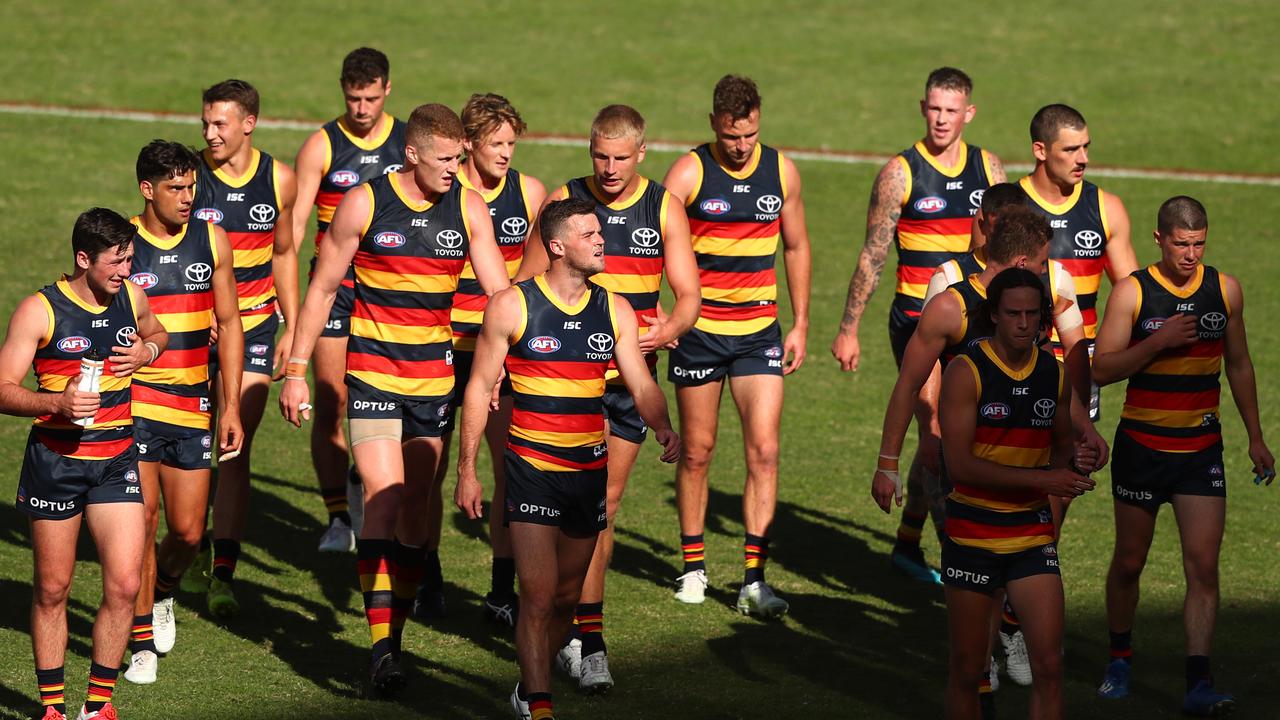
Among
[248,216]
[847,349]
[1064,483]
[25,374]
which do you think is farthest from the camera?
[847,349]

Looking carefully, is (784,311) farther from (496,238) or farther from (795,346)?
(496,238)

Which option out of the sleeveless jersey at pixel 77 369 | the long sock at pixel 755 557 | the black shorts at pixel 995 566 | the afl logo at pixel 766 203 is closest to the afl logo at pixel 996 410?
the black shorts at pixel 995 566

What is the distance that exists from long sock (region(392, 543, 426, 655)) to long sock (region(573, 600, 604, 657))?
996mm

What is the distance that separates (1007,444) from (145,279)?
476 cm

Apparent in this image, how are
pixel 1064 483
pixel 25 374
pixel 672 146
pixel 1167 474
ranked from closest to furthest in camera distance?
pixel 1064 483 < pixel 25 374 < pixel 1167 474 < pixel 672 146

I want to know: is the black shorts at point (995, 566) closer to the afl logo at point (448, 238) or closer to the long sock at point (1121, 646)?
the long sock at point (1121, 646)

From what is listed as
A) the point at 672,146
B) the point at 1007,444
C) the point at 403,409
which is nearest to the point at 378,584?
the point at 403,409

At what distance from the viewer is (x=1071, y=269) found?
996 centimetres

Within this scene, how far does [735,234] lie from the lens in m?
10.6

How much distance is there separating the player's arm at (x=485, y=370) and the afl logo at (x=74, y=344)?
181cm

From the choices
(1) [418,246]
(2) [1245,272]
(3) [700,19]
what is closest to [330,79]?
(3) [700,19]

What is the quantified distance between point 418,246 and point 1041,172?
370 cm

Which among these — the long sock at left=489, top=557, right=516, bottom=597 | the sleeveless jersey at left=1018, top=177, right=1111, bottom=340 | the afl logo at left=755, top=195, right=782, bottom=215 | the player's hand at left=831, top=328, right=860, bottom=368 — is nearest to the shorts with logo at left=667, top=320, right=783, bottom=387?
the player's hand at left=831, top=328, right=860, bottom=368

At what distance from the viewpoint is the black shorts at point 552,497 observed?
313 inches
